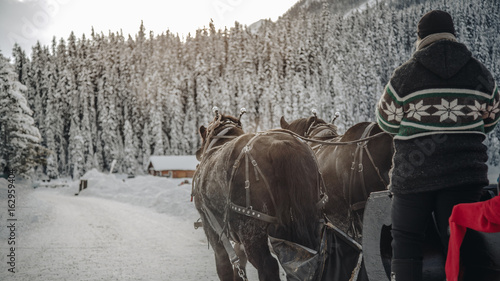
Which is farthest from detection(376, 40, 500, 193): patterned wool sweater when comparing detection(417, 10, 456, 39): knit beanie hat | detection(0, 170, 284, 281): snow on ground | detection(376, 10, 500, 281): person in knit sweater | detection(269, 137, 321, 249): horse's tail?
detection(0, 170, 284, 281): snow on ground

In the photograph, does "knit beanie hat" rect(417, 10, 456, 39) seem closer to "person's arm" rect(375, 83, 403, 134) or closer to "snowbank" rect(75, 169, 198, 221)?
"person's arm" rect(375, 83, 403, 134)

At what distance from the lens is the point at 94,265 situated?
6773 mm

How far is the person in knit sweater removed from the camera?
2.10 m

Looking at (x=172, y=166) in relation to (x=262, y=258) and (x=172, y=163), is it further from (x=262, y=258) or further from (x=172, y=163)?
(x=262, y=258)

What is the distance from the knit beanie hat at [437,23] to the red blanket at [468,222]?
1.17 m

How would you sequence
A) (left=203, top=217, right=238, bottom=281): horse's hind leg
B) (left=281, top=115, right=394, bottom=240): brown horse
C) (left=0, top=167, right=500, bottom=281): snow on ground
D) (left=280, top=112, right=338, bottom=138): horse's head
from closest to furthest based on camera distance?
(left=281, top=115, right=394, bottom=240): brown horse < (left=203, top=217, right=238, bottom=281): horse's hind leg < (left=280, top=112, right=338, bottom=138): horse's head < (left=0, top=167, right=500, bottom=281): snow on ground

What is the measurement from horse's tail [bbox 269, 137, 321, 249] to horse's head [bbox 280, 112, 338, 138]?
7.48ft

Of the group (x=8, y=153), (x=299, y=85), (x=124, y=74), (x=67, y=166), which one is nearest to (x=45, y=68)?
(x=124, y=74)

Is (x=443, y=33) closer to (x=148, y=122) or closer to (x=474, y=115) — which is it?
(x=474, y=115)

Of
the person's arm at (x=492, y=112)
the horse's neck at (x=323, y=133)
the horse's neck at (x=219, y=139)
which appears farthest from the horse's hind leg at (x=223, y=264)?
the person's arm at (x=492, y=112)

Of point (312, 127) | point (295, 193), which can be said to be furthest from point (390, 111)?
point (312, 127)

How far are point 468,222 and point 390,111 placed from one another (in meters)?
0.85

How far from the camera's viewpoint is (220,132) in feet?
17.3

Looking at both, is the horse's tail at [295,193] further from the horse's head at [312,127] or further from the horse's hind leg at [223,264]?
the horse's head at [312,127]
